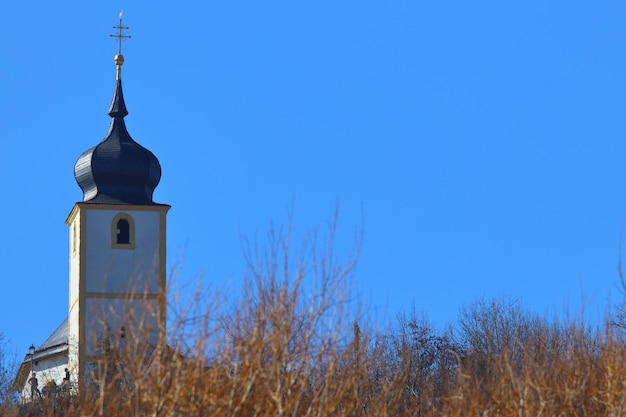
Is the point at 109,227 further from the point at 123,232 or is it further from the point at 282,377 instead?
the point at 282,377

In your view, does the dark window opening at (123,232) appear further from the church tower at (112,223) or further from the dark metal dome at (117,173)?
the dark metal dome at (117,173)

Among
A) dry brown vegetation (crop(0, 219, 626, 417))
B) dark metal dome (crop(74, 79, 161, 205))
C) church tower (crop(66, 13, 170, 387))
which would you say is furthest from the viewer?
dark metal dome (crop(74, 79, 161, 205))

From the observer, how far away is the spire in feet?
187

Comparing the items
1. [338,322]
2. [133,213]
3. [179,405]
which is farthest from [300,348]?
[133,213]

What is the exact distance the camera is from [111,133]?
192 ft

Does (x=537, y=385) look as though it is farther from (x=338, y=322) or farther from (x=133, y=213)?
(x=133, y=213)

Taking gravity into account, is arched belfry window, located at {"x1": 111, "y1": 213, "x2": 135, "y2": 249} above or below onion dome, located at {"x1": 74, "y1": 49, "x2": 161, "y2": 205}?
below

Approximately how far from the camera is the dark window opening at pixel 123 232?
185ft

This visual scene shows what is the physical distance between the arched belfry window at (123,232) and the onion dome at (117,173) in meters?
0.61

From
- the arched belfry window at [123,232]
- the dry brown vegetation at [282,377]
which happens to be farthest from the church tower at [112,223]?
the dry brown vegetation at [282,377]

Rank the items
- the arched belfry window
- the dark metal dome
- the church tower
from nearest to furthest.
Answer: the church tower
the arched belfry window
the dark metal dome

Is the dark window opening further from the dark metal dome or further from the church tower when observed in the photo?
the dark metal dome

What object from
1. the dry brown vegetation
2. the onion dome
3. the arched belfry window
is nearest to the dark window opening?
the arched belfry window

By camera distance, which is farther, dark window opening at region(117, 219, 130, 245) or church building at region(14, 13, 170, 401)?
dark window opening at region(117, 219, 130, 245)
